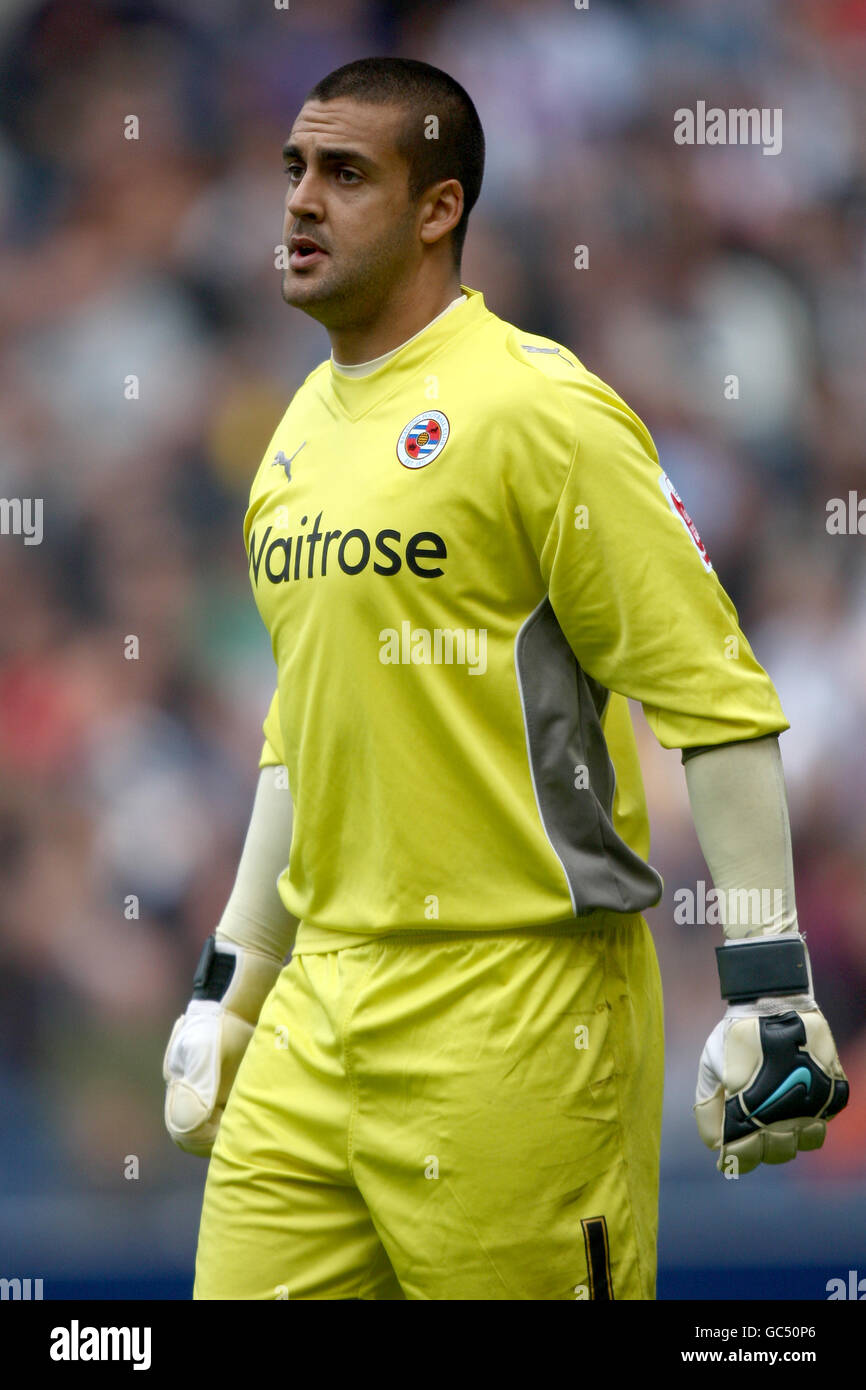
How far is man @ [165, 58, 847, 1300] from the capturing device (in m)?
2.02

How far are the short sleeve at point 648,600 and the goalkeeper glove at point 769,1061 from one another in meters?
0.25

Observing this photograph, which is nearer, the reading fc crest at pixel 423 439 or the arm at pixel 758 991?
the arm at pixel 758 991

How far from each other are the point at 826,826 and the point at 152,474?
181 centimetres

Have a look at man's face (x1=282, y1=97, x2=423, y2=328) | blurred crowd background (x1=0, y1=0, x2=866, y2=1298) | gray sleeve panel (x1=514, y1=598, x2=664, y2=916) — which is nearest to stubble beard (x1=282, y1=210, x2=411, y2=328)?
man's face (x1=282, y1=97, x2=423, y2=328)

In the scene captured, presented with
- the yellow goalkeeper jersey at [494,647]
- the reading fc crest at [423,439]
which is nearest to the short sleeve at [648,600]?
the yellow goalkeeper jersey at [494,647]

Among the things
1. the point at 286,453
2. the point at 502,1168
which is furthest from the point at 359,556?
the point at 502,1168

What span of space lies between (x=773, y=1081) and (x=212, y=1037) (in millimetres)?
838

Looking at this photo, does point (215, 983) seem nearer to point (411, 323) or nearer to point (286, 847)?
point (286, 847)

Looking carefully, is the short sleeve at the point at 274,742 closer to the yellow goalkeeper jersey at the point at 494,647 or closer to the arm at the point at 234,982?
the arm at the point at 234,982

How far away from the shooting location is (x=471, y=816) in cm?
210

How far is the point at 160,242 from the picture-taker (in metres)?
4.46

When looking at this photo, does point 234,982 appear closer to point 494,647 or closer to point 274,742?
point 274,742

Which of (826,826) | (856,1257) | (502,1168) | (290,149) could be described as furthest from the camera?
(826,826)

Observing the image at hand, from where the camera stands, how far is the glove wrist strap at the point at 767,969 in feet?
6.54
